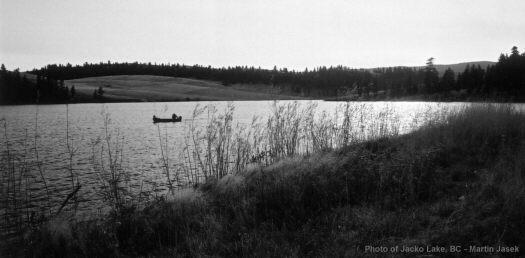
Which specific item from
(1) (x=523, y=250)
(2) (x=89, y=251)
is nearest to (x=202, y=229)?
(2) (x=89, y=251)

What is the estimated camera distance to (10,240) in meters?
7.41

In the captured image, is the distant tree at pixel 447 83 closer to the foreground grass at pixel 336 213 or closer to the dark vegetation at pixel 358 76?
the dark vegetation at pixel 358 76

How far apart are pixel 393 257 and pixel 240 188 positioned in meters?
4.43

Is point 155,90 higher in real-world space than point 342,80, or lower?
lower

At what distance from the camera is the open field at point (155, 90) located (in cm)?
9781

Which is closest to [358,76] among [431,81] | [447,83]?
[431,81]

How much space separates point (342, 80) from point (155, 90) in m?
75.4

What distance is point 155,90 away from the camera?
375ft

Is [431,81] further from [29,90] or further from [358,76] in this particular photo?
[29,90]

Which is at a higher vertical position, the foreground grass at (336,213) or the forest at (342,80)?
the forest at (342,80)

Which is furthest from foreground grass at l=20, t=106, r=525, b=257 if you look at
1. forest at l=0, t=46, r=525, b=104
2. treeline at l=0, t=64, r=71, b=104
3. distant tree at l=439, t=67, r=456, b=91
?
treeline at l=0, t=64, r=71, b=104

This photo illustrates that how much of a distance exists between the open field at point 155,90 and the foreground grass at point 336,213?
9035 centimetres

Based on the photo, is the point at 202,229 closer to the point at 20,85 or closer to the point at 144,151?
the point at 144,151

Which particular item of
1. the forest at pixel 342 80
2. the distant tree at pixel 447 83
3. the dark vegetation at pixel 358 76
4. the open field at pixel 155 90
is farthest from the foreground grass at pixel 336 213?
the open field at pixel 155 90
